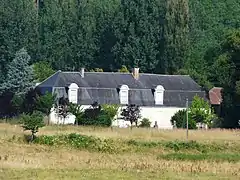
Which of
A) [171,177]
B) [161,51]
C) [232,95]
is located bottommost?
[171,177]

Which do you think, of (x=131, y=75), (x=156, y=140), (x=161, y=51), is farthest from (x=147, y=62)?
(x=156, y=140)

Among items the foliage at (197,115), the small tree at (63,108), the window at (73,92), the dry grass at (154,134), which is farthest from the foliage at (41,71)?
the dry grass at (154,134)

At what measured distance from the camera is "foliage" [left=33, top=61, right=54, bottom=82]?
75.8 meters

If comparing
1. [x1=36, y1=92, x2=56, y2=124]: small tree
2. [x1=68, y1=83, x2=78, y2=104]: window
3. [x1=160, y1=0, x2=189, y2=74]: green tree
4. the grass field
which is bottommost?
the grass field

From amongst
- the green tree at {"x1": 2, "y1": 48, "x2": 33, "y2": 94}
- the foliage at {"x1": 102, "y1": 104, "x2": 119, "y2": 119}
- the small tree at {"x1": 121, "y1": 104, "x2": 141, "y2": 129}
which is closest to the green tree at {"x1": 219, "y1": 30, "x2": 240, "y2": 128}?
the small tree at {"x1": 121, "y1": 104, "x2": 141, "y2": 129}

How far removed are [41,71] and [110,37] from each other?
379 inches

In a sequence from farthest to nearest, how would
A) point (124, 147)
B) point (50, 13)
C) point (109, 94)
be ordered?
point (50, 13) → point (109, 94) → point (124, 147)

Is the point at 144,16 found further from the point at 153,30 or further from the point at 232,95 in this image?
the point at 232,95

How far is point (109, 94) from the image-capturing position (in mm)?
64812

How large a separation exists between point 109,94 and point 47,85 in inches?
195

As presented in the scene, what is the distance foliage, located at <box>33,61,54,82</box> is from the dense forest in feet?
0.49

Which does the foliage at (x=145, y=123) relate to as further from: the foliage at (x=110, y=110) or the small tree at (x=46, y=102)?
the small tree at (x=46, y=102)

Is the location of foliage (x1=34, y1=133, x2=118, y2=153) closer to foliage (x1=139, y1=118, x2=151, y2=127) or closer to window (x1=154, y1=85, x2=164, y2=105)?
foliage (x1=139, y1=118, x2=151, y2=127)

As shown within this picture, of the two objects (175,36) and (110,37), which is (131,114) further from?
(110,37)
